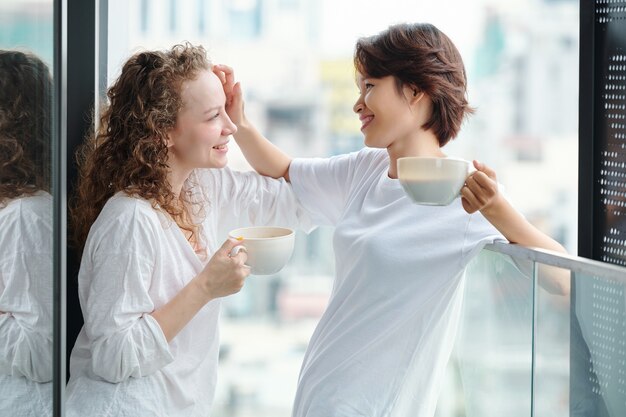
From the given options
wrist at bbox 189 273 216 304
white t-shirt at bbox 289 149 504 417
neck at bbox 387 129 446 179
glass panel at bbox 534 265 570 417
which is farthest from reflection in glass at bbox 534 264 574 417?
wrist at bbox 189 273 216 304

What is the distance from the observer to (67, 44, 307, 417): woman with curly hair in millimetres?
1609

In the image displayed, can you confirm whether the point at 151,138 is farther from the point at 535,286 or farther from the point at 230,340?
the point at 230,340

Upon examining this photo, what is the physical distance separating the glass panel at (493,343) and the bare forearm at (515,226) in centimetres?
5

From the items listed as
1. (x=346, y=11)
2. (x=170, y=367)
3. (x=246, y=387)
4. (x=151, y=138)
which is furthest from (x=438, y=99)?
(x=246, y=387)

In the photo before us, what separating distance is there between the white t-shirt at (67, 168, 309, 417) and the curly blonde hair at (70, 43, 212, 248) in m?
0.05

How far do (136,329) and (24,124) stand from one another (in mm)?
578

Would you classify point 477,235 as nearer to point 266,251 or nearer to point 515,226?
point 515,226

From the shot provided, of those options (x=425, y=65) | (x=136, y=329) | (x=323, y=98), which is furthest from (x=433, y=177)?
(x=323, y=98)

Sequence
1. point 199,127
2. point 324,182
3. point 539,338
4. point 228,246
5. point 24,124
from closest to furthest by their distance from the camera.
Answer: point 24,124, point 539,338, point 228,246, point 199,127, point 324,182

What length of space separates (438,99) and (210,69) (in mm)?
514

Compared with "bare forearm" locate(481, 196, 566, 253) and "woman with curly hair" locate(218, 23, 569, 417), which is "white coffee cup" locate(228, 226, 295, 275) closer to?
"woman with curly hair" locate(218, 23, 569, 417)

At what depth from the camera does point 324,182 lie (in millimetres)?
1854

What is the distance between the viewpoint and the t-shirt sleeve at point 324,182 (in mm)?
1843

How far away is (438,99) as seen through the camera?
5.39ft
